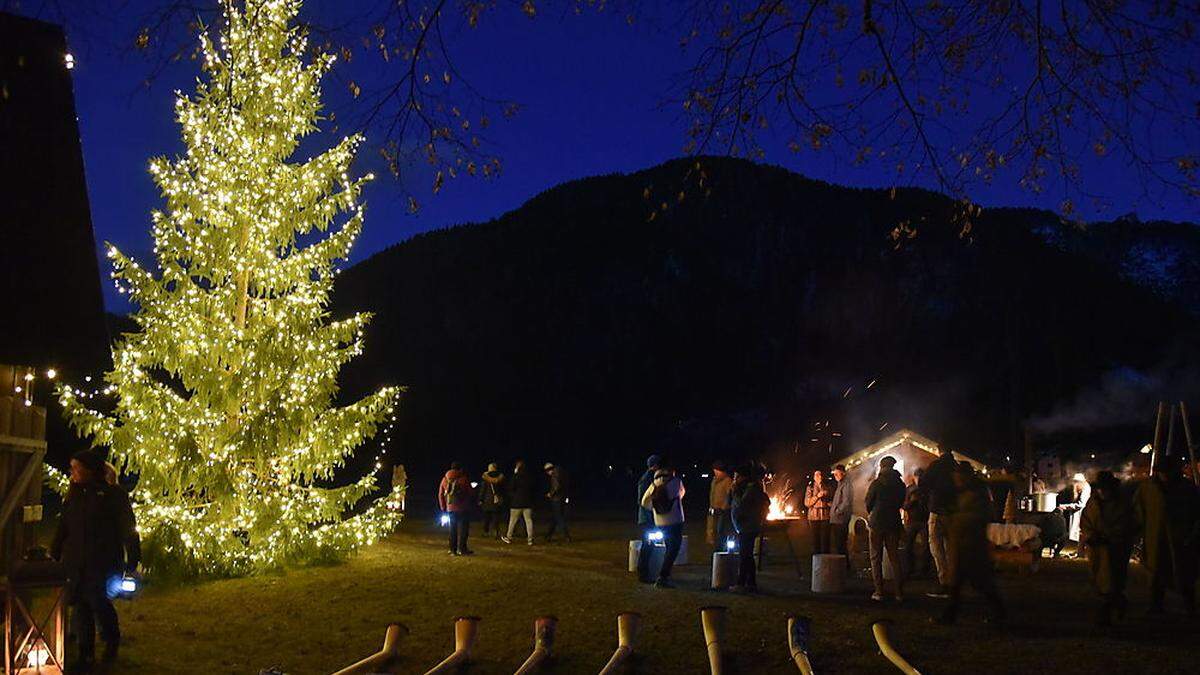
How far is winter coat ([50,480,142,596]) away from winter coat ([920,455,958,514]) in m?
8.41

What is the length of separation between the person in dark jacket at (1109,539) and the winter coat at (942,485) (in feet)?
5.23

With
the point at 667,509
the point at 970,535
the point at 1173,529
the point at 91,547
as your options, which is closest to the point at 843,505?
the point at 667,509

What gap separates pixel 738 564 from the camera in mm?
15992

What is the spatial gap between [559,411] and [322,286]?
5075 centimetres

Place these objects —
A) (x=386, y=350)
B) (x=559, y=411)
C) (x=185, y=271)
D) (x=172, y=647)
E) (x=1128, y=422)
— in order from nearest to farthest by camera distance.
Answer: (x=172, y=647) → (x=185, y=271) → (x=1128, y=422) → (x=559, y=411) → (x=386, y=350)

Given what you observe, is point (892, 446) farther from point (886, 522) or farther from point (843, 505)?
point (886, 522)

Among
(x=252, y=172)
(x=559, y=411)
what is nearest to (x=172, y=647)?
(x=252, y=172)

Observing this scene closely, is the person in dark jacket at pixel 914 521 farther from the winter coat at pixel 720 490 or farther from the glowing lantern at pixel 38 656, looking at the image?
the glowing lantern at pixel 38 656

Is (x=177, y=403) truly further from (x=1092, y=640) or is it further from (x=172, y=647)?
(x=1092, y=640)

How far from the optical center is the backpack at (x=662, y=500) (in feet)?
47.0

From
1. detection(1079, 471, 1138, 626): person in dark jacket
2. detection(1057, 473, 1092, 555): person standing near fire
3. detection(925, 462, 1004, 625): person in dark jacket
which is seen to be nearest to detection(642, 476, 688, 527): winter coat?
detection(925, 462, 1004, 625): person in dark jacket

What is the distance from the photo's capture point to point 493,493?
23938 millimetres

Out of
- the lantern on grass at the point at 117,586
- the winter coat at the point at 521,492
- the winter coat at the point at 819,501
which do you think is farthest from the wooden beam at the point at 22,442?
the winter coat at the point at 521,492

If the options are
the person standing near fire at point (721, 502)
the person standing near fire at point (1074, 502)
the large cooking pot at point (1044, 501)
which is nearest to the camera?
the person standing near fire at point (721, 502)
